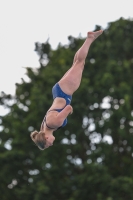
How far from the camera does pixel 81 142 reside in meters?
22.7

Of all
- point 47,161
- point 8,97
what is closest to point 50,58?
point 8,97

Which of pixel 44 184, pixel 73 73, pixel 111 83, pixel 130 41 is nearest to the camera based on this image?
pixel 73 73

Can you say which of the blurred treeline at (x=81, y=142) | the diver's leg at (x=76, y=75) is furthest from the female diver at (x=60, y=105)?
the blurred treeline at (x=81, y=142)

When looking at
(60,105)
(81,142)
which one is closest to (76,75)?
(60,105)

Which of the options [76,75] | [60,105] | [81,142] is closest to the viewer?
[60,105]

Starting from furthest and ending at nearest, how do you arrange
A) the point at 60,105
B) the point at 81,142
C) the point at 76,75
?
the point at 81,142 < the point at 76,75 < the point at 60,105

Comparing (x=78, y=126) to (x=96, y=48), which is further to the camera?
(x=96, y=48)

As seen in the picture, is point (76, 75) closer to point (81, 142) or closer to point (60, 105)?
point (60, 105)

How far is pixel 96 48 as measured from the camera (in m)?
24.2

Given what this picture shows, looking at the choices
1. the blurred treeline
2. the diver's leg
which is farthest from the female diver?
the blurred treeline

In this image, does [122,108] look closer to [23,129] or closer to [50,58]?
[23,129]

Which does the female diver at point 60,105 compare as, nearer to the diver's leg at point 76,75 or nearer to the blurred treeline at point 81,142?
the diver's leg at point 76,75

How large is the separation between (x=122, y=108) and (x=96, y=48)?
4.03m

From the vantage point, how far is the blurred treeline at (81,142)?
21.2 metres
